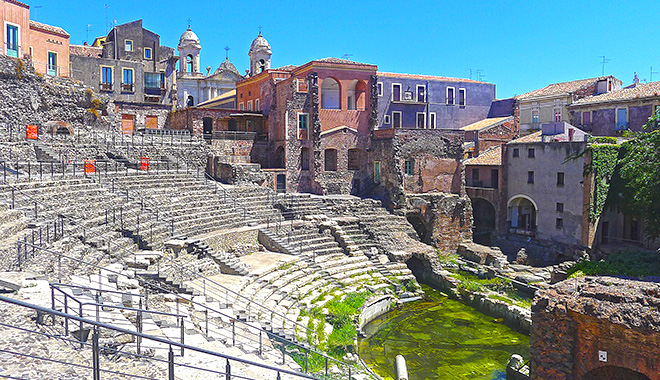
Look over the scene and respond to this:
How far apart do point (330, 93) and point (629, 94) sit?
20918mm

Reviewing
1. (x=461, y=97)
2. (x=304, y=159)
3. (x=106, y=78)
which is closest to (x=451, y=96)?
(x=461, y=97)

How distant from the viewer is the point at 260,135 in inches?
1490

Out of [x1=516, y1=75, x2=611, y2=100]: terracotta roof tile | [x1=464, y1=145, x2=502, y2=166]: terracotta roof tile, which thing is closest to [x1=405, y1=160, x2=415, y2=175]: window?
[x1=464, y1=145, x2=502, y2=166]: terracotta roof tile

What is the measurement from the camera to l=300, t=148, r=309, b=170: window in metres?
35.8

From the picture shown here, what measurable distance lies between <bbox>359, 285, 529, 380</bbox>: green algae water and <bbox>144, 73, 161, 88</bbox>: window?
3217 cm

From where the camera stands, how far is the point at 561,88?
43.0 m

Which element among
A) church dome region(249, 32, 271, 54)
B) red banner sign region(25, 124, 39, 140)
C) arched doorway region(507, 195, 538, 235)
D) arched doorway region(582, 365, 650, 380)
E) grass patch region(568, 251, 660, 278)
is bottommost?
arched doorway region(582, 365, 650, 380)

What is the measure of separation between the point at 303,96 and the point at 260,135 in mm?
4843

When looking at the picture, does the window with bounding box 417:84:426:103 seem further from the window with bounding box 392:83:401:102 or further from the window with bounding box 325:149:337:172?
the window with bounding box 325:149:337:172

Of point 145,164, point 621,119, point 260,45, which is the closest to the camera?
point 145,164

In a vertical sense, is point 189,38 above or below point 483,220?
above

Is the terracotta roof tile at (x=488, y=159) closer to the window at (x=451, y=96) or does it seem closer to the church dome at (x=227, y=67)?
the window at (x=451, y=96)

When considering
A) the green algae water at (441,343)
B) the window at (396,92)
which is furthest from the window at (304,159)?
the green algae water at (441,343)

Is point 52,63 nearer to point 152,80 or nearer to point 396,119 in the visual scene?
point 152,80
